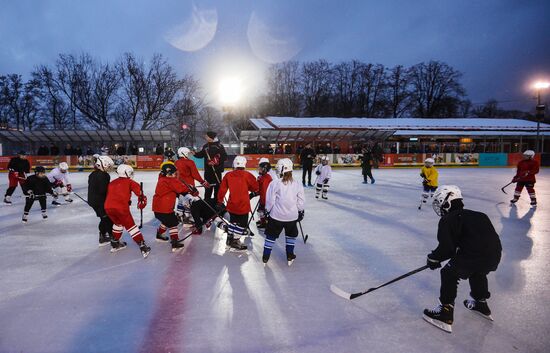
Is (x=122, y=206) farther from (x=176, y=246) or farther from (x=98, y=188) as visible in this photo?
(x=176, y=246)

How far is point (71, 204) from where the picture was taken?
30.5ft

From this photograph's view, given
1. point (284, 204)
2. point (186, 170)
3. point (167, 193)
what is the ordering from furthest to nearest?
point (186, 170)
point (167, 193)
point (284, 204)

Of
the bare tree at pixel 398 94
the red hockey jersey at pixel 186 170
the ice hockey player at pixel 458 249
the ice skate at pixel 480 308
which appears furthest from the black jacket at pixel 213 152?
the bare tree at pixel 398 94

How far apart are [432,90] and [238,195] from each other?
56.0 meters

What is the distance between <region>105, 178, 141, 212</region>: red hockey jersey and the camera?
475 centimetres

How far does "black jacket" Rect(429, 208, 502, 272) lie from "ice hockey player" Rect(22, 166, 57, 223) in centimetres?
791

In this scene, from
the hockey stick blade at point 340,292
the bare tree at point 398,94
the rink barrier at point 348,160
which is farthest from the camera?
the bare tree at point 398,94

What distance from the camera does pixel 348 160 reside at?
24203 millimetres

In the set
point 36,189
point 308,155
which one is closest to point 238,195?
point 36,189

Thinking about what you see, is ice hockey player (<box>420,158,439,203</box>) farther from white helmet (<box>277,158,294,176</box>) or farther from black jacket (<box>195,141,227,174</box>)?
white helmet (<box>277,158,294,176</box>)

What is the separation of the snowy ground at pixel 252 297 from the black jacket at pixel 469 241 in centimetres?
61

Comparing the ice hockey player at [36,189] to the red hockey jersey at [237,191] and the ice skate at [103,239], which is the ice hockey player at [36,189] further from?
the red hockey jersey at [237,191]

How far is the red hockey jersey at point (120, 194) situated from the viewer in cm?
475

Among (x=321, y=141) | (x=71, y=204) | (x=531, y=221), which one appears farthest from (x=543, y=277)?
(x=321, y=141)
